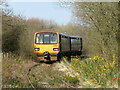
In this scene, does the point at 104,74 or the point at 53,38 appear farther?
the point at 53,38

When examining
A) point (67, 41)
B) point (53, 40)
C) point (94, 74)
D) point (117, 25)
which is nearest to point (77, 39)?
point (67, 41)

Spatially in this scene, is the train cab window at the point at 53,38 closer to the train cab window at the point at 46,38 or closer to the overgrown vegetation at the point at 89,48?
the train cab window at the point at 46,38

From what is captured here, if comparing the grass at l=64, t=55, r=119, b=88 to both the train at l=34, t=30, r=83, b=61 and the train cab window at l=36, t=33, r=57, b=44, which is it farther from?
the train cab window at l=36, t=33, r=57, b=44

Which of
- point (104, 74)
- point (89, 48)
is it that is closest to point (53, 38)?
point (89, 48)

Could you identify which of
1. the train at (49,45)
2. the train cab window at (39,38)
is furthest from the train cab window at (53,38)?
the train cab window at (39,38)

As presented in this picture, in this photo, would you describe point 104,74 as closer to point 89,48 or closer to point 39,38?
point 89,48

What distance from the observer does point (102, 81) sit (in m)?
10.1

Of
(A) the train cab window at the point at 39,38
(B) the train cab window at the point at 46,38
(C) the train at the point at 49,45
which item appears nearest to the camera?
(C) the train at the point at 49,45

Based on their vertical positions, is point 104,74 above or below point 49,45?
below

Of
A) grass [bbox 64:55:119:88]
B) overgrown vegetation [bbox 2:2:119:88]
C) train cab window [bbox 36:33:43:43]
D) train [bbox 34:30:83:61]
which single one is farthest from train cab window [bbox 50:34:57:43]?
grass [bbox 64:55:119:88]

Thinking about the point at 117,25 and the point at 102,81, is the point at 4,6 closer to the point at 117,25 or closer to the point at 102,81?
the point at 117,25

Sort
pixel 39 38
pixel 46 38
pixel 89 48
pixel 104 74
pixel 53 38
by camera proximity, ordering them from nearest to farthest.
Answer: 1. pixel 104 74
2. pixel 89 48
3. pixel 53 38
4. pixel 46 38
5. pixel 39 38

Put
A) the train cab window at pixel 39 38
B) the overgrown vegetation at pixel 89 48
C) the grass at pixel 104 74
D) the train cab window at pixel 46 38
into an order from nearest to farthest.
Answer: the grass at pixel 104 74, the overgrown vegetation at pixel 89 48, the train cab window at pixel 46 38, the train cab window at pixel 39 38

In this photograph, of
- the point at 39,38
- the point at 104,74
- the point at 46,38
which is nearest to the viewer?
the point at 104,74
